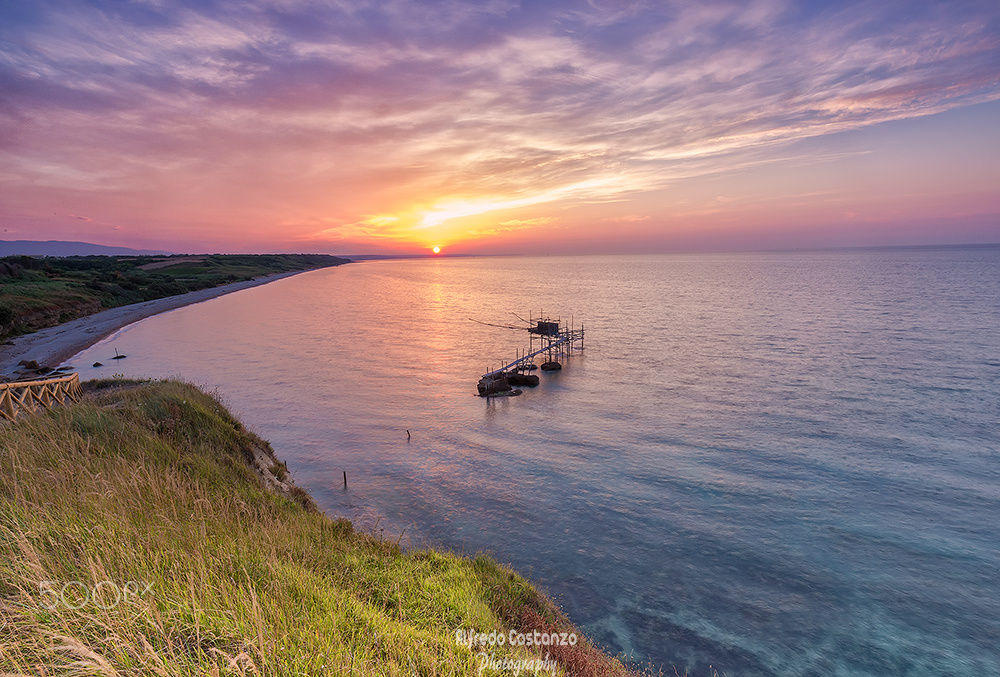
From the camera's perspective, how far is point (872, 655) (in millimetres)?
15875

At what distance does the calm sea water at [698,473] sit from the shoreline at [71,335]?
3.63 meters

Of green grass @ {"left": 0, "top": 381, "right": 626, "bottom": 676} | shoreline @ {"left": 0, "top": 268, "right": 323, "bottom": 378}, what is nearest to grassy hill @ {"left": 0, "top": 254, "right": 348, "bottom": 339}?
shoreline @ {"left": 0, "top": 268, "right": 323, "bottom": 378}

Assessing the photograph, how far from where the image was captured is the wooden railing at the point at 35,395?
17.9m

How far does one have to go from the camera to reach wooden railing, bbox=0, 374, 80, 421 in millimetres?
17938

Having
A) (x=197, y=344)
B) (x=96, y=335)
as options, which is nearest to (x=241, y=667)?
(x=197, y=344)

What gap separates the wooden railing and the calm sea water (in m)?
12.0

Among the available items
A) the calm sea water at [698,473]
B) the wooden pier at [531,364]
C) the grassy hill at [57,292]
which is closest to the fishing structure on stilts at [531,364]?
the wooden pier at [531,364]

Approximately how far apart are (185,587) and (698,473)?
28902 mm

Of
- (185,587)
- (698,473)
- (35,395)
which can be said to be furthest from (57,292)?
(698,473)

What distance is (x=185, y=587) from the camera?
211 inches

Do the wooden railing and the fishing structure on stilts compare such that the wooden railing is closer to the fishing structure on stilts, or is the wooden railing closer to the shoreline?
the shoreline

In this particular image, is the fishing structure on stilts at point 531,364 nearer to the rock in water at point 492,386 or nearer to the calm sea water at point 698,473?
the rock in water at point 492,386

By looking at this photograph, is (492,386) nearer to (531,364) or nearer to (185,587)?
(531,364)

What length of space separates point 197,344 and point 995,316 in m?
133
